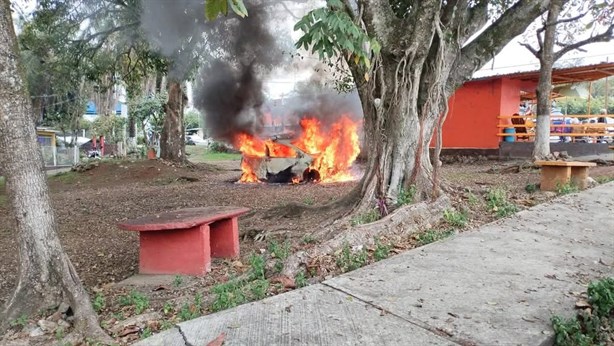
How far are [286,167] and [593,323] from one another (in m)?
10.0

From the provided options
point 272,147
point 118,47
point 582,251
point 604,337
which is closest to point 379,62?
point 582,251

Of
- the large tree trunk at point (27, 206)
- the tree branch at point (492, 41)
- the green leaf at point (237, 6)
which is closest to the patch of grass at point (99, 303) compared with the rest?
the large tree trunk at point (27, 206)

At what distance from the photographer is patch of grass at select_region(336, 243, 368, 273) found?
395 centimetres

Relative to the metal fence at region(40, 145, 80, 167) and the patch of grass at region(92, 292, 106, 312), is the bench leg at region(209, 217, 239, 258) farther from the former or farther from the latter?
the metal fence at region(40, 145, 80, 167)

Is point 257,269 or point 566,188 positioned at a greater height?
point 566,188

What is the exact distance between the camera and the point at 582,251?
169 inches

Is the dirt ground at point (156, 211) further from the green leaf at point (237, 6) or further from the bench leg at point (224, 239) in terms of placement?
the green leaf at point (237, 6)

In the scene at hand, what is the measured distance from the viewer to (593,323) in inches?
107

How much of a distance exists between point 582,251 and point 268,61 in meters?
12.5

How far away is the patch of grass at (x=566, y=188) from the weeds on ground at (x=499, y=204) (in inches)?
50.9

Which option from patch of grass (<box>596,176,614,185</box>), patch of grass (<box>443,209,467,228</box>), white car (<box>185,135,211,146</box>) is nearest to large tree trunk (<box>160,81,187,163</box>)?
patch of grass (<box>596,176,614,185</box>)

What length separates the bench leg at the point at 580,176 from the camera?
8008mm

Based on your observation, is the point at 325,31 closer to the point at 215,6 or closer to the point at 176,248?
the point at 215,6

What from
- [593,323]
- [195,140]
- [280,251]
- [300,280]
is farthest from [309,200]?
[195,140]
